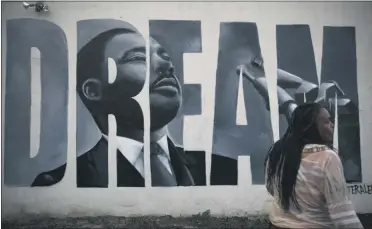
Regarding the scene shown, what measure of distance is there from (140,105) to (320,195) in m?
3.73

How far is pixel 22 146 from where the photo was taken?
5.95 m

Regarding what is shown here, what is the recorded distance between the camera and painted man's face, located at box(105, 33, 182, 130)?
234 inches

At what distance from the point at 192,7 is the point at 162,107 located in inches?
52.4

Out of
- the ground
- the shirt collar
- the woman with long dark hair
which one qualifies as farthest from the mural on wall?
the woman with long dark hair

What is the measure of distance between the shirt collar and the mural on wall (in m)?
0.01

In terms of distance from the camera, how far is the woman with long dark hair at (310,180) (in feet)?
7.98

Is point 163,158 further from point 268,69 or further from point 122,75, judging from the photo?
point 268,69

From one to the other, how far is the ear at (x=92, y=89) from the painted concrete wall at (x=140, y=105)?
1cm

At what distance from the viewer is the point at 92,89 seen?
19.5ft

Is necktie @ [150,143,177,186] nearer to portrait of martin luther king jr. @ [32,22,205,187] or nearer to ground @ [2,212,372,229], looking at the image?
portrait of martin luther king jr. @ [32,22,205,187]

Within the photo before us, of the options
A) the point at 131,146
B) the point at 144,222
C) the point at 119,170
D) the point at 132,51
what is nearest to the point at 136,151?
the point at 131,146

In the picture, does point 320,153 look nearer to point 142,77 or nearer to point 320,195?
point 320,195

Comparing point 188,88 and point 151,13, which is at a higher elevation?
point 151,13

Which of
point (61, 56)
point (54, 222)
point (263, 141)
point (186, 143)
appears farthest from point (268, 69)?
point (54, 222)
